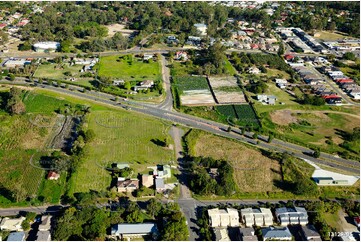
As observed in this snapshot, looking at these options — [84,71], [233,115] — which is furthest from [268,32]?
[84,71]

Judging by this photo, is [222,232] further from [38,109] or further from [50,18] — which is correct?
[50,18]

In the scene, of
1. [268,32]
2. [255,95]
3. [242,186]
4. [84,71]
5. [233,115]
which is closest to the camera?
[242,186]

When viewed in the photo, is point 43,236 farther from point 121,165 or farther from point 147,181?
point 121,165

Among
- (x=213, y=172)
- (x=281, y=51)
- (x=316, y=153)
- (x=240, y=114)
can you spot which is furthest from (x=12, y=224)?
(x=281, y=51)

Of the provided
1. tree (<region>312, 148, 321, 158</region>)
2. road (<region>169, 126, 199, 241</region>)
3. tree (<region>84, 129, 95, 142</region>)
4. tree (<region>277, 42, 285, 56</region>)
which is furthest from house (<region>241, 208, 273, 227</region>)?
tree (<region>277, 42, 285, 56</region>)

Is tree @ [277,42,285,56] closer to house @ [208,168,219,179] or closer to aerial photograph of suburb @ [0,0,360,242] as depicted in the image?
aerial photograph of suburb @ [0,0,360,242]

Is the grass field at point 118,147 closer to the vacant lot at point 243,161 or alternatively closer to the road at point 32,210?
the road at point 32,210
